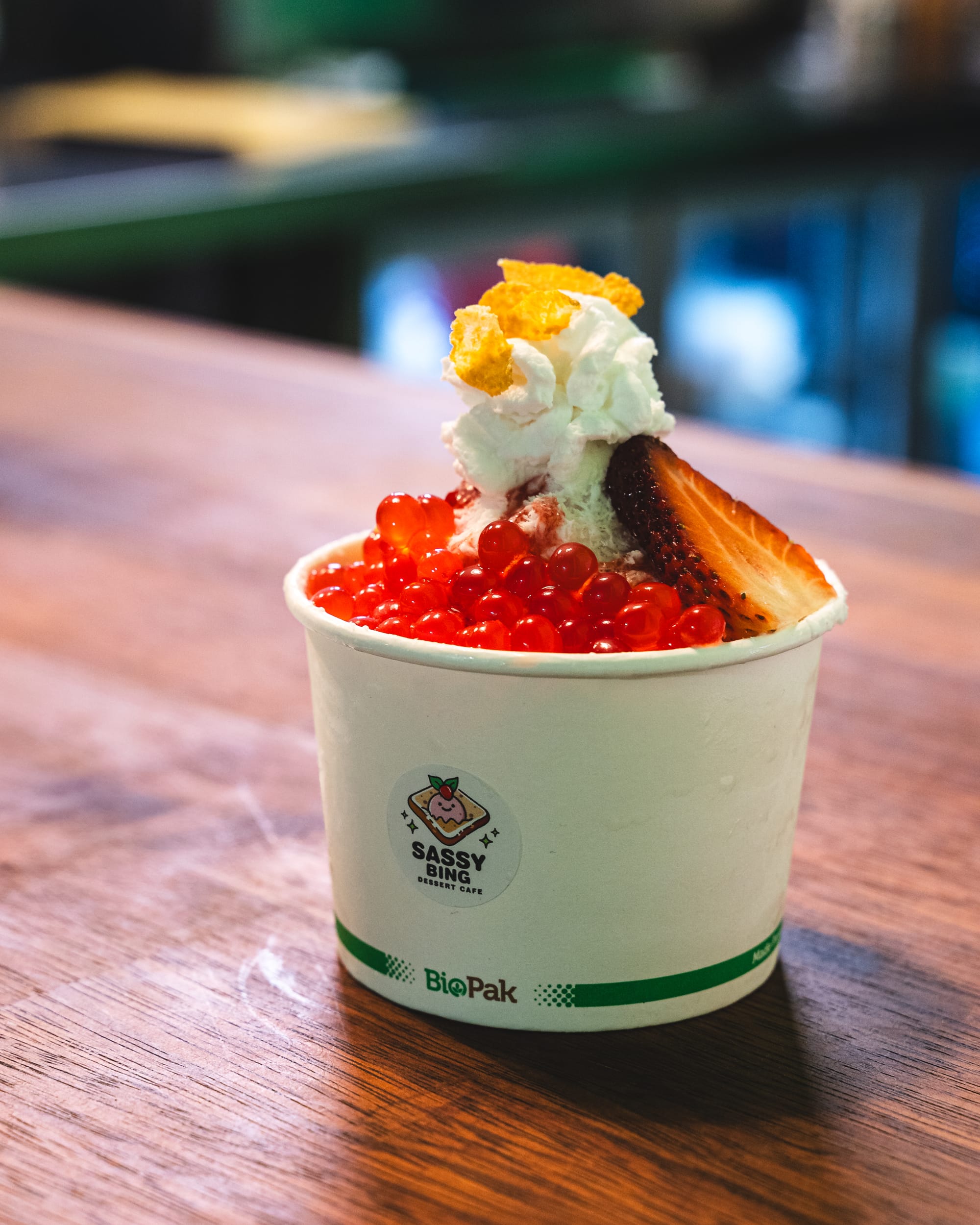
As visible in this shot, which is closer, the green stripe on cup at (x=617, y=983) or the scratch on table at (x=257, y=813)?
the green stripe on cup at (x=617, y=983)

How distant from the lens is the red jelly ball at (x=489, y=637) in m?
0.58

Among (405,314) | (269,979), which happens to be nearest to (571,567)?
(269,979)

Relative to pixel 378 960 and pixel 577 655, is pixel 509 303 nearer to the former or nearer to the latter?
pixel 577 655

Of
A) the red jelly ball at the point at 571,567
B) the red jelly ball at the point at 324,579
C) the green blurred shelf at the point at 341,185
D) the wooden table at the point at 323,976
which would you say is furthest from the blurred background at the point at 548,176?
the red jelly ball at the point at 571,567

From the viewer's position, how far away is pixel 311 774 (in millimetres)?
862

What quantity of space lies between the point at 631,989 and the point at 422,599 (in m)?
0.18

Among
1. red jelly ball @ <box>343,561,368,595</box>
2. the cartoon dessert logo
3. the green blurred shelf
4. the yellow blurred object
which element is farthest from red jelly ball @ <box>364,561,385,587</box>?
the yellow blurred object

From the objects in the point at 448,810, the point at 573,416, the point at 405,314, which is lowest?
the point at 405,314

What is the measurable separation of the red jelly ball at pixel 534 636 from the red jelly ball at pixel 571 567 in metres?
0.04

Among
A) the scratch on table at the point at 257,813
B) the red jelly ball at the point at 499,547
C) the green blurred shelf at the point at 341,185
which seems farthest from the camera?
the green blurred shelf at the point at 341,185

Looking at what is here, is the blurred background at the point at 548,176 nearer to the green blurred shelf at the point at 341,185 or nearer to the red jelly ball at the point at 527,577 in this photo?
the green blurred shelf at the point at 341,185

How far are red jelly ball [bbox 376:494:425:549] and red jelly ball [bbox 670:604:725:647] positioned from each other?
140 millimetres

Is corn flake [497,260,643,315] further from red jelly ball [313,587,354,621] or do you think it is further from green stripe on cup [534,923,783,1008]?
green stripe on cup [534,923,783,1008]

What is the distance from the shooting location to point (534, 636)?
0.57 m
